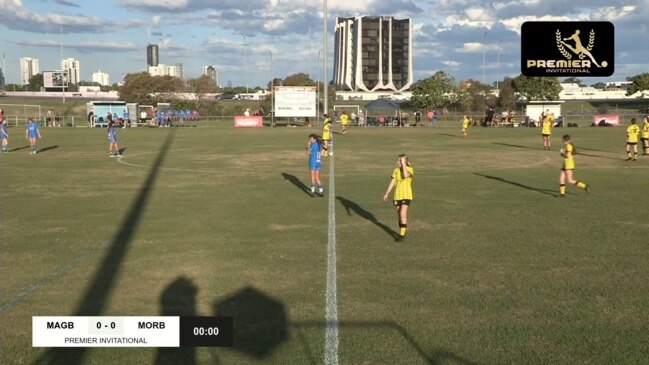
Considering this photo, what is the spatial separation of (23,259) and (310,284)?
195 inches

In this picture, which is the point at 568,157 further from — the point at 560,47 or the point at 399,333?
the point at 399,333

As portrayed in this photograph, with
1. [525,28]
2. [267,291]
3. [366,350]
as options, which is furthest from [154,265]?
[525,28]

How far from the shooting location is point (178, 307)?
293 inches

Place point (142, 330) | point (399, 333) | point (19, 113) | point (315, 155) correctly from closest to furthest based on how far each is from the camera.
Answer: point (142, 330), point (399, 333), point (315, 155), point (19, 113)

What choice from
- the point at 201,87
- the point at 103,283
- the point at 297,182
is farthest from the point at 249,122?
the point at 103,283

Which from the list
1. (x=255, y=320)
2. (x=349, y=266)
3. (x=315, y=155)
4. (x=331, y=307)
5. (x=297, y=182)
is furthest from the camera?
(x=297, y=182)

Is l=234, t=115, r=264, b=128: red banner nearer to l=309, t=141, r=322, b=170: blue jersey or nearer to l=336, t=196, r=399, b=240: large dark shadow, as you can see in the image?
l=309, t=141, r=322, b=170: blue jersey

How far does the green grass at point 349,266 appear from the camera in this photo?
630 cm

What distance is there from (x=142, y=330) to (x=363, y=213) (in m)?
9.36

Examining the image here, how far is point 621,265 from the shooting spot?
29.9ft

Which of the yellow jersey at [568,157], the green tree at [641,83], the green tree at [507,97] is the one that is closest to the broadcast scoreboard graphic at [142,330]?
the yellow jersey at [568,157]

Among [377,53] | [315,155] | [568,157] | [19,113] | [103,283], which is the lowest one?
[103,283]

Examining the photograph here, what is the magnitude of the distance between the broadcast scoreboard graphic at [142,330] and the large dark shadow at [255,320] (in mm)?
1268

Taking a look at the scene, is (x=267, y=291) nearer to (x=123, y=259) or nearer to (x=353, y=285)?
(x=353, y=285)
